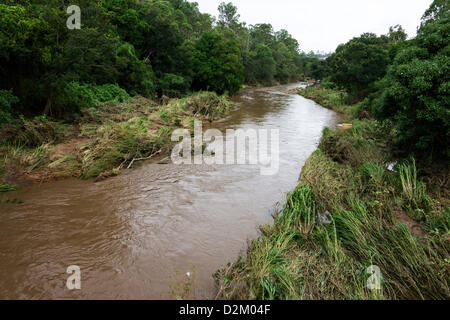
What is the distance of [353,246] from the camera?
4562 millimetres

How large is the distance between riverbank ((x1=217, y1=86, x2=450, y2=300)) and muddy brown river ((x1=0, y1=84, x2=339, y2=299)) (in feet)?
2.55

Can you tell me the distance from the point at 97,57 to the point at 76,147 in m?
4.09

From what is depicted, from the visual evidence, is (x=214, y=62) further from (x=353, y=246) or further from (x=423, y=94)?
(x=353, y=246)

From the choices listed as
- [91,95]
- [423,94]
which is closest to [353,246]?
[423,94]

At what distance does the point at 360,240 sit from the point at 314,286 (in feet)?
4.86

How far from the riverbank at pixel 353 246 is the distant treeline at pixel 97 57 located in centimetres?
886

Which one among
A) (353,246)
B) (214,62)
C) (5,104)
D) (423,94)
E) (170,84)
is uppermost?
(214,62)

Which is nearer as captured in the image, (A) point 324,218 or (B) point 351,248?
(B) point 351,248

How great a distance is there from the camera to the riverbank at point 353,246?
3549 millimetres

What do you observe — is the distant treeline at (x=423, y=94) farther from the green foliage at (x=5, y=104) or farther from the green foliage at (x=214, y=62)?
the green foliage at (x=214, y=62)

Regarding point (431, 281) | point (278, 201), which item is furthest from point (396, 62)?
point (431, 281)

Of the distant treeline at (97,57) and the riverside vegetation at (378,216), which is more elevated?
the distant treeline at (97,57)

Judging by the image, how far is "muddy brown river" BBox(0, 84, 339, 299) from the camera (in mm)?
4090

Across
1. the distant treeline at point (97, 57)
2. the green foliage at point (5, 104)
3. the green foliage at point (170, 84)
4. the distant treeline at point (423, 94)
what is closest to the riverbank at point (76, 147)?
Result: the green foliage at point (5, 104)
